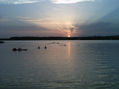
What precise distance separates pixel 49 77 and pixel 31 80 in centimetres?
222

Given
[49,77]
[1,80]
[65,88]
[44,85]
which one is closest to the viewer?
[65,88]

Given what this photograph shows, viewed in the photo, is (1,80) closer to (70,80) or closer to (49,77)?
(49,77)

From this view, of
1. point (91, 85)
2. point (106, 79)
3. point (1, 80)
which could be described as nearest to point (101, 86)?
point (91, 85)

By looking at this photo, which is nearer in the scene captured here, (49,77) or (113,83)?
(113,83)

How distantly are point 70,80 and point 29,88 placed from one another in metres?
4.56

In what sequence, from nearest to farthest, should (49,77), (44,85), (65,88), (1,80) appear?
(65,88)
(44,85)
(1,80)
(49,77)

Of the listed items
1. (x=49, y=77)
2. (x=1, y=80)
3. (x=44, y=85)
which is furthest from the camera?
(x=49, y=77)

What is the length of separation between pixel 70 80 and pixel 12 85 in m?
5.53

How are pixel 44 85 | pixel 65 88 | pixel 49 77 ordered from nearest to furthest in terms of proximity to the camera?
pixel 65 88
pixel 44 85
pixel 49 77

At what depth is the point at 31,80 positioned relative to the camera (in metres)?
19.2

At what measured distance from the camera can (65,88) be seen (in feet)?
53.7

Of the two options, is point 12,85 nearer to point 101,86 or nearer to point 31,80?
point 31,80

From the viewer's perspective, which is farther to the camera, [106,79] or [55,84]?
[106,79]

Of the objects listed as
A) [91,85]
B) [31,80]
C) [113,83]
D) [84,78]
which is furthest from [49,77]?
[113,83]
